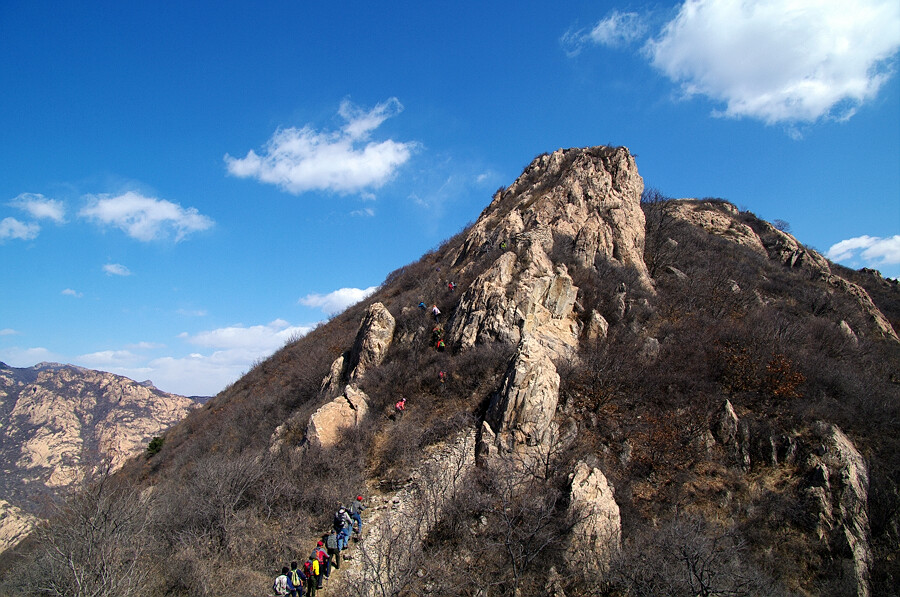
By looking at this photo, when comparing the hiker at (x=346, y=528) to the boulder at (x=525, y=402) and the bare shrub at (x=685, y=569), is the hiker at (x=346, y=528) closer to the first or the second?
the boulder at (x=525, y=402)

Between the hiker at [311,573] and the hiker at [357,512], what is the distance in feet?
6.74

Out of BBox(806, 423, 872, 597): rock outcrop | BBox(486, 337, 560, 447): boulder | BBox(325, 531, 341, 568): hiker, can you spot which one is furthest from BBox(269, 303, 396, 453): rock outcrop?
BBox(806, 423, 872, 597): rock outcrop

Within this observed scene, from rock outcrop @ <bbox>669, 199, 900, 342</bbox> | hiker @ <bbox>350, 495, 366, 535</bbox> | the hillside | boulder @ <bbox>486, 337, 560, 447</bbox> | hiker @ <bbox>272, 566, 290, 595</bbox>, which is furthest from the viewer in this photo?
rock outcrop @ <bbox>669, 199, 900, 342</bbox>

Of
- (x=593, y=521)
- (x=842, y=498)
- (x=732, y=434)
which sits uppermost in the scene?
(x=732, y=434)

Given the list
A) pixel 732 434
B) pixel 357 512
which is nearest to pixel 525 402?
pixel 357 512

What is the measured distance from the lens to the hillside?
1020 cm

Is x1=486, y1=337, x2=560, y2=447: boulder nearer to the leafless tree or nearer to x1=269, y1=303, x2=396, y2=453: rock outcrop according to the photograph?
x1=269, y1=303, x2=396, y2=453: rock outcrop

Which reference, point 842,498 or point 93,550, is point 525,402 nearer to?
point 842,498

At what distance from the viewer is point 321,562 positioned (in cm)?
1006

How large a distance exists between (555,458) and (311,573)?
8011 mm

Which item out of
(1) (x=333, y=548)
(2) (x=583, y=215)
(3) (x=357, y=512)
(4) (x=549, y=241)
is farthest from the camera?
(2) (x=583, y=215)

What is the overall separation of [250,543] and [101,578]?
3175mm

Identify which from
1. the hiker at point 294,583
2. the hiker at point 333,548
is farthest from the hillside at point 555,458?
the hiker at point 294,583

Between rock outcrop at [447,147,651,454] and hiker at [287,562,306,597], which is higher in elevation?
rock outcrop at [447,147,651,454]
